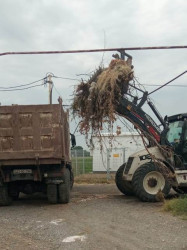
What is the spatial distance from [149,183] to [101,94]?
3.02 m

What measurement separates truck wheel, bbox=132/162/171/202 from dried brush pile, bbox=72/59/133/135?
67.0 inches

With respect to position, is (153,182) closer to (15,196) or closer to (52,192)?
(52,192)

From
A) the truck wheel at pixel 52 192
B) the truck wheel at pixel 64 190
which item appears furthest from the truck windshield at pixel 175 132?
the truck wheel at pixel 52 192

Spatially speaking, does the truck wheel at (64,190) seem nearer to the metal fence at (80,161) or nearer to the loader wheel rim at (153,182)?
the loader wheel rim at (153,182)

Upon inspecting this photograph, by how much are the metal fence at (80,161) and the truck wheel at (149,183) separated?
14.1 meters

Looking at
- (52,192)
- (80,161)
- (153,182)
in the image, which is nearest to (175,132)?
(153,182)

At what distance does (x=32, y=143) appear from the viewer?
11953mm

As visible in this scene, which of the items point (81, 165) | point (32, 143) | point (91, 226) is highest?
point (32, 143)

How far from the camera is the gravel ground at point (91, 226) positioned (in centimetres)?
755

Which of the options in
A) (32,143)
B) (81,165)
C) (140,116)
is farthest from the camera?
(81,165)

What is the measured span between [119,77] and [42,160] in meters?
3.21

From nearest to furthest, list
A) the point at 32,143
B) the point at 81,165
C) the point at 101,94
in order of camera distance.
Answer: the point at 32,143, the point at 101,94, the point at 81,165

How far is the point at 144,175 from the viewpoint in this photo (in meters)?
12.7

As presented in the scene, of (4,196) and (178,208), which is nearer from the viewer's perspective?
(178,208)
